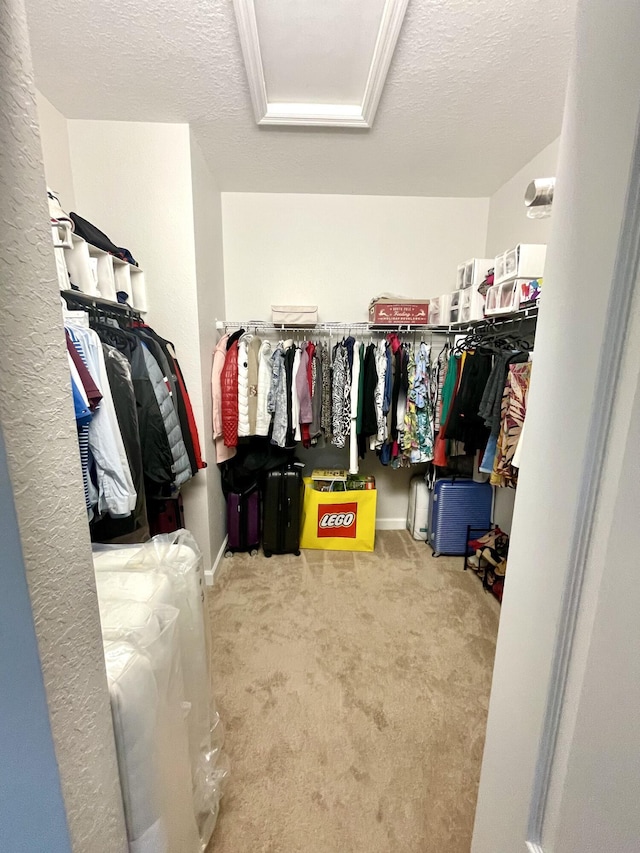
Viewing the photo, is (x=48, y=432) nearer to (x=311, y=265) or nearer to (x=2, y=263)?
(x=2, y=263)

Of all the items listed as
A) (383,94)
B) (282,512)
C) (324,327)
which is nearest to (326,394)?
(324,327)

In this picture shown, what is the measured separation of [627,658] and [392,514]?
8.61ft

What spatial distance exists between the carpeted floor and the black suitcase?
178 mm

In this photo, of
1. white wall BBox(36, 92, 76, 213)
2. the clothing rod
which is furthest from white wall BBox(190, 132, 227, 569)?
white wall BBox(36, 92, 76, 213)

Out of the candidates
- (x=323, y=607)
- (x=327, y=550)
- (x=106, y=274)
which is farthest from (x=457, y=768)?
(x=106, y=274)

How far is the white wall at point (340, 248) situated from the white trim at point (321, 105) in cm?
83

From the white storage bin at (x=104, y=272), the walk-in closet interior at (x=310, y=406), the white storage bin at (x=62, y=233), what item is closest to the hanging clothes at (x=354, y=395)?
the walk-in closet interior at (x=310, y=406)

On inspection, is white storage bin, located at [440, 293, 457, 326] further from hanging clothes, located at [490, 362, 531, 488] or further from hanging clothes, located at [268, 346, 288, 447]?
hanging clothes, located at [268, 346, 288, 447]

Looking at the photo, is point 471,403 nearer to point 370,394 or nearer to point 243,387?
point 370,394

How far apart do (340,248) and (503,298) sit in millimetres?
1320

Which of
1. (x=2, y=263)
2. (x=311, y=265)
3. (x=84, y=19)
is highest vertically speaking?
(x=84, y=19)

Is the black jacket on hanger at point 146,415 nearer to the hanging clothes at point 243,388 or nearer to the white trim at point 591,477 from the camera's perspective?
the hanging clothes at point 243,388

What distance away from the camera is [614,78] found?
512mm

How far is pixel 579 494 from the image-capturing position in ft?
1.88
